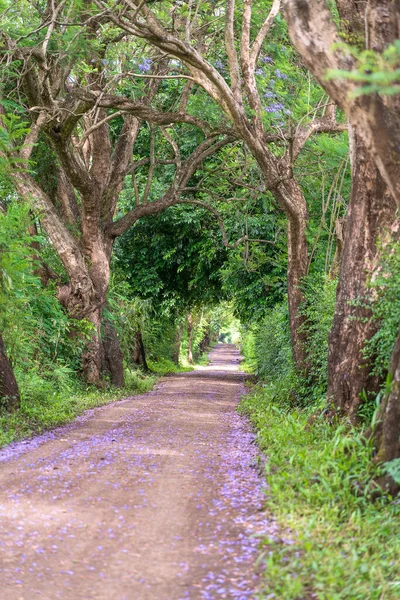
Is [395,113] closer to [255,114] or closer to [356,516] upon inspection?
[356,516]

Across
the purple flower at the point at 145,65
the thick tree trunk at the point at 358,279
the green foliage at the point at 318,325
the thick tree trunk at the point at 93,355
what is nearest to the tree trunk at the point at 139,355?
the thick tree trunk at the point at 93,355

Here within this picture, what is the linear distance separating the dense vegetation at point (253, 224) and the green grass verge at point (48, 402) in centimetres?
6

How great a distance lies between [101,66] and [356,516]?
44.0 ft

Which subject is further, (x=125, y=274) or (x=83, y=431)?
(x=125, y=274)

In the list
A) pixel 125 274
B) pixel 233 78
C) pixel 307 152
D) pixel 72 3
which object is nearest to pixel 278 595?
pixel 233 78

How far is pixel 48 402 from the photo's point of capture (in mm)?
14680

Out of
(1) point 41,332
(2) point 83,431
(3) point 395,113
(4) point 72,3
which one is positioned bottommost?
(2) point 83,431

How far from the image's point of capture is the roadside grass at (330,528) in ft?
15.3

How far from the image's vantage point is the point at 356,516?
5.95 metres

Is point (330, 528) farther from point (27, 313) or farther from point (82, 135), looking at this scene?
point (82, 135)

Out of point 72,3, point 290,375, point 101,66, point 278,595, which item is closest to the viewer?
point 278,595

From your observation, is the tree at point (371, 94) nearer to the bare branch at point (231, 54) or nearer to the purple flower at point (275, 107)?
the bare branch at point (231, 54)

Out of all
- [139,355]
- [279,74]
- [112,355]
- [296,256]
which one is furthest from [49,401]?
[139,355]

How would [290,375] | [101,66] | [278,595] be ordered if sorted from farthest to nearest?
1. [101,66]
2. [290,375]
3. [278,595]
